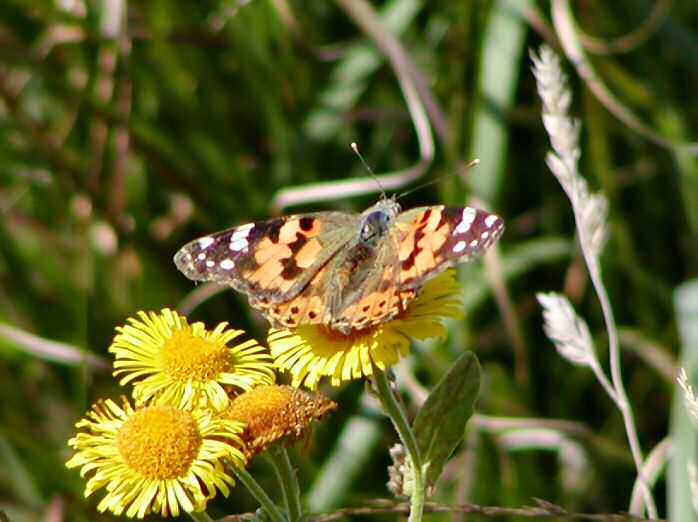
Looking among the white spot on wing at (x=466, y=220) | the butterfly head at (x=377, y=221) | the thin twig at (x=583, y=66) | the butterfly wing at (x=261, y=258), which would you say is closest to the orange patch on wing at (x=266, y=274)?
the butterfly wing at (x=261, y=258)

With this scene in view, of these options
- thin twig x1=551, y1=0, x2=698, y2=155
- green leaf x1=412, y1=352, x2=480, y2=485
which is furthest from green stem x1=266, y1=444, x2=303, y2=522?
thin twig x1=551, y1=0, x2=698, y2=155

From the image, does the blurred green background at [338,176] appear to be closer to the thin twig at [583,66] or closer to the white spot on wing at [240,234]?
the thin twig at [583,66]

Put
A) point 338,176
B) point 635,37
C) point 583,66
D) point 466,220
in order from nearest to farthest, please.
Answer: point 466,220 → point 583,66 → point 635,37 → point 338,176

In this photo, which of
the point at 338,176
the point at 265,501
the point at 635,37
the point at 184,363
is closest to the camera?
the point at 265,501

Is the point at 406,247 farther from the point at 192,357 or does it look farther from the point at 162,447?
the point at 162,447

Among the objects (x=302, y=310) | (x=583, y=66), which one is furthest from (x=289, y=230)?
(x=583, y=66)

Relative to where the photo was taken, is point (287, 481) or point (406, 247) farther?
point (406, 247)

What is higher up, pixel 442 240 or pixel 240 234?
pixel 240 234
